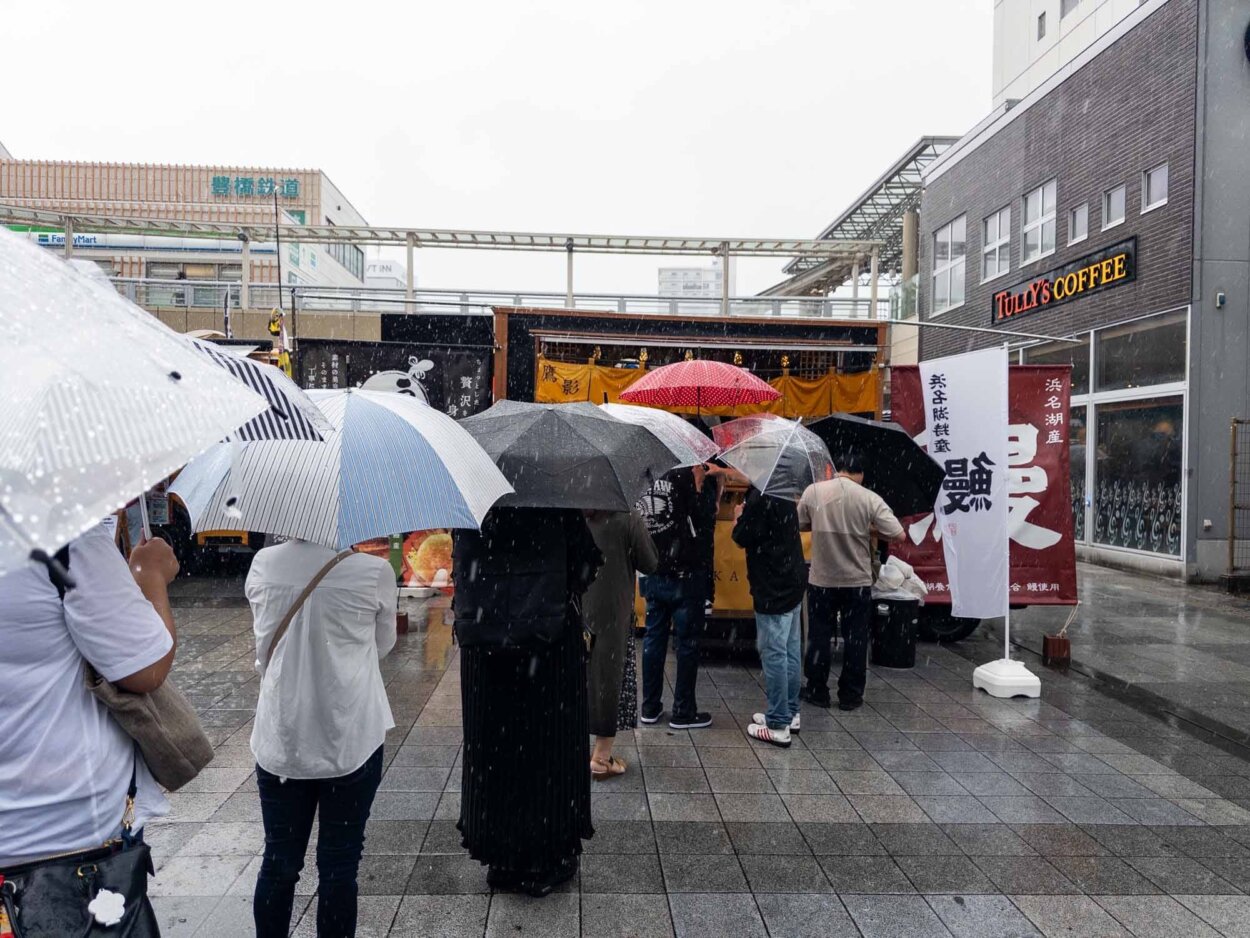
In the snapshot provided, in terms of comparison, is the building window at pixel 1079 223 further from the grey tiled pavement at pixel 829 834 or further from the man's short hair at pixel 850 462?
the grey tiled pavement at pixel 829 834

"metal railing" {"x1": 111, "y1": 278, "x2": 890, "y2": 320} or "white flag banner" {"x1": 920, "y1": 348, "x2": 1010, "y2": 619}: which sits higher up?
"metal railing" {"x1": 111, "y1": 278, "x2": 890, "y2": 320}

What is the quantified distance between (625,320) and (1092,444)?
33.5 ft

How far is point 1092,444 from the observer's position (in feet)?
52.8

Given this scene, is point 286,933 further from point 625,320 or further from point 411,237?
A: point 411,237

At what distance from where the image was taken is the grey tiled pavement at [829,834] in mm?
3627

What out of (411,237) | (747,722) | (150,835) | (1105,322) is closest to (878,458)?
(747,722)

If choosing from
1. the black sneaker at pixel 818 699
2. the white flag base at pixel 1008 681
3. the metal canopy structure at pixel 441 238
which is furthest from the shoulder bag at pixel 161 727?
the metal canopy structure at pixel 441 238

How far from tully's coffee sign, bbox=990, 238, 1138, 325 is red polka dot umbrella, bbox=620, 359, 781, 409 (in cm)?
1048

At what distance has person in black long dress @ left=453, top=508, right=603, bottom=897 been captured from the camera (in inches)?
141

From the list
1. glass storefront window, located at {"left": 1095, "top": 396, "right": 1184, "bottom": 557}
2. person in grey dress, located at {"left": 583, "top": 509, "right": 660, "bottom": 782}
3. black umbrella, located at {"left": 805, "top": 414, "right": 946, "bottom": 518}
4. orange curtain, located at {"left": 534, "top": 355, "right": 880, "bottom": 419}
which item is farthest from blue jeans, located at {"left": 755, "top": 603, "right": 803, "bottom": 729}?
glass storefront window, located at {"left": 1095, "top": 396, "right": 1184, "bottom": 557}

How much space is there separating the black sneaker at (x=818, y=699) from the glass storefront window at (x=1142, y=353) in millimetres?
10977

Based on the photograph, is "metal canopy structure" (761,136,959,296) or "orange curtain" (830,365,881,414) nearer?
"orange curtain" (830,365,881,414)

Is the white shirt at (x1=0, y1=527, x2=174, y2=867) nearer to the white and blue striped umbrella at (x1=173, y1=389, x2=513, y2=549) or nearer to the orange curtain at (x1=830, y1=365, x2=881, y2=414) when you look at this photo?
the white and blue striped umbrella at (x1=173, y1=389, x2=513, y2=549)

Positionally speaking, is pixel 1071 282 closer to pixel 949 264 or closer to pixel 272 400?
pixel 949 264
